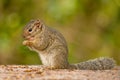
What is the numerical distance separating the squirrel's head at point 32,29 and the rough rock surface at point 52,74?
548mm

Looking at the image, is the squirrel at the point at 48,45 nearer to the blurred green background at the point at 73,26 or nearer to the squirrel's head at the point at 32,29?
the squirrel's head at the point at 32,29

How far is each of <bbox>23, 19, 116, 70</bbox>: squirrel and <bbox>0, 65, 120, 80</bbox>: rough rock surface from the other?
202 millimetres

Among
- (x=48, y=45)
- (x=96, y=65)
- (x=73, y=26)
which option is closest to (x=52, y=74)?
(x=48, y=45)

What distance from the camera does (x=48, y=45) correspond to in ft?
44.1

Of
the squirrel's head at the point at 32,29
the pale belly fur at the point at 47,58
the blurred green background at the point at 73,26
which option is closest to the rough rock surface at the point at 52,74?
the pale belly fur at the point at 47,58

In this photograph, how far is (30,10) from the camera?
66.5 feet

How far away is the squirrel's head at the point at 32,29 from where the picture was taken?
13188mm

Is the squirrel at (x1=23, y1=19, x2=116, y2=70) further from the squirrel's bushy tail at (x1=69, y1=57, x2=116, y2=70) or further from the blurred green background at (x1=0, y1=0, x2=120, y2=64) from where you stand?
the blurred green background at (x1=0, y1=0, x2=120, y2=64)

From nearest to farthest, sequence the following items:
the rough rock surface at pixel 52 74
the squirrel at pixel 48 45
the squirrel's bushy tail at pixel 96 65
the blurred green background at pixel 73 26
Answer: the rough rock surface at pixel 52 74 → the squirrel at pixel 48 45 → the squirrel's bushy tail at pixel 96 65 → the blurred green background at pixel 73 26

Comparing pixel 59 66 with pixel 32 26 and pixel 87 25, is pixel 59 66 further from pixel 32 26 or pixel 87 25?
pixel 87 25

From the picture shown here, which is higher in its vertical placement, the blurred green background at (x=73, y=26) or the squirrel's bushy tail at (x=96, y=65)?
the blurred green background at (x=73, y=26)

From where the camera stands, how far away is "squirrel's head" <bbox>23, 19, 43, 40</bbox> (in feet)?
43.3

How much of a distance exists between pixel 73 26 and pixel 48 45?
7.20 m

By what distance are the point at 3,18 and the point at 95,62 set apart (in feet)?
21.2
